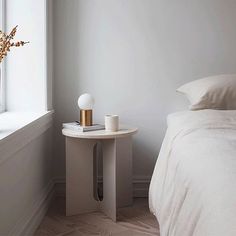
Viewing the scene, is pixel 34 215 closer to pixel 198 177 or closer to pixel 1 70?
pixel 1 70

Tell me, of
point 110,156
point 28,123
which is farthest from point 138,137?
point 28,123

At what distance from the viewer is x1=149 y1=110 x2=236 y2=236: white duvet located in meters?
1.00

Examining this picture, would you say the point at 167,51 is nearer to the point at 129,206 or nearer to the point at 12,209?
the point at 129,206

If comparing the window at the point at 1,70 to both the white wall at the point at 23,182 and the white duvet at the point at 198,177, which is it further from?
the white duvet at the point at 198,177

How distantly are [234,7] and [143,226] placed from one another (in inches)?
63.4

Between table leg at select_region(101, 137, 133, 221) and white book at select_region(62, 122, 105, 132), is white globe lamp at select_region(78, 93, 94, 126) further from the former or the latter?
table leg at select_region(101, 137, 133, 221)

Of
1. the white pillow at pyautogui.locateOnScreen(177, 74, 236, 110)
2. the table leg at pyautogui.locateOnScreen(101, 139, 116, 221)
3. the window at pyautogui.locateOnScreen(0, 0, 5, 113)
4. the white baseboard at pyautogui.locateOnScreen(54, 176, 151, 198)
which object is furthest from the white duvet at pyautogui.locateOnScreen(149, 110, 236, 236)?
the window at pyautogui.locateOnScreen(0, 0, 5, 113)

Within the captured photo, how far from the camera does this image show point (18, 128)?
170 centimetres

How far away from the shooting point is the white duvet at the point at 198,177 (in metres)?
1.00

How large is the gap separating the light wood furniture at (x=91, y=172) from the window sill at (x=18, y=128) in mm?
188

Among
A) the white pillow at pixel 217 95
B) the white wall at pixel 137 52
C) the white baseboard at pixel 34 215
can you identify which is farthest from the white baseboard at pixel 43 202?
the white pillow at pixel 217 95

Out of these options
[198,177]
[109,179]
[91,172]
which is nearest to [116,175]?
[109,179]

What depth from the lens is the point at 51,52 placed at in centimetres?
255

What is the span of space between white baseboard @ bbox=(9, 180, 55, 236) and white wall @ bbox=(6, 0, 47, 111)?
562 millimetres
